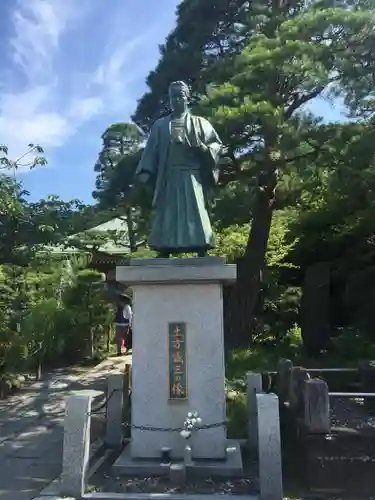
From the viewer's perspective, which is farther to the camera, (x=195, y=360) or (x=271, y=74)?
(x=271, y=74)

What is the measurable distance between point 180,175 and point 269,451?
319 cm

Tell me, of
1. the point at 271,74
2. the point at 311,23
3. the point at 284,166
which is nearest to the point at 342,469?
the point at 284,166

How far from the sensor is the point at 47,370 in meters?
12.7

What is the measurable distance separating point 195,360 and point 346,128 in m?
5.49

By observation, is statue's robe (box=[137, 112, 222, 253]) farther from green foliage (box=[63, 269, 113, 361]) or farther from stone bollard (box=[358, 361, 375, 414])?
green foliage (box=[63, 269, 113, 361])

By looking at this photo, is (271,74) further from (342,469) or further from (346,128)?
(342,469)

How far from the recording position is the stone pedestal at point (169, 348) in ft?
17.5

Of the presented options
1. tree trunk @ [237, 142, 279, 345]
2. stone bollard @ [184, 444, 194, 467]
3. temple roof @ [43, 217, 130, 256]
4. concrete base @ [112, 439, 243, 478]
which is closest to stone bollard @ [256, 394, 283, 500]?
concrete base @ [112, 439, 243, 478]

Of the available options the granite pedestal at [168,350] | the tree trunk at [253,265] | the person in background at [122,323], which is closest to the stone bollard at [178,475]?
the granite pedestal at [168,350]

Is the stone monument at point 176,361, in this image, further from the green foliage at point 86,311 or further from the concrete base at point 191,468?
the green foliage at point 86,311

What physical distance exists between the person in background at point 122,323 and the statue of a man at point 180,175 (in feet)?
26.2

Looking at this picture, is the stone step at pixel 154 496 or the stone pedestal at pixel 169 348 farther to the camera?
the stone pedestal at pixel 169 348

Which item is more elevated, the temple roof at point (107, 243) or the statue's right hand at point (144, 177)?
the temple roof at point (107, 243)

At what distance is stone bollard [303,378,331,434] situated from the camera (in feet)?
16.6
